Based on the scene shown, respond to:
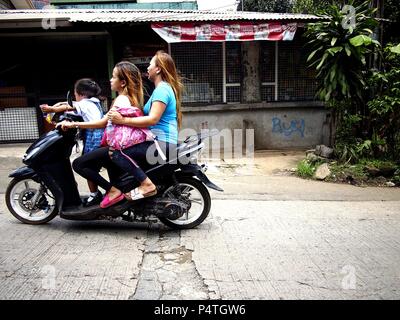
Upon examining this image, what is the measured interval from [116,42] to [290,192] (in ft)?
18.9

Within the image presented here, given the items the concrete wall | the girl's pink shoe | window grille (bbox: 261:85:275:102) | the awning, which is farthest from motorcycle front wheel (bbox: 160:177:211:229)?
window grille (bbox: 261:85:275:102)

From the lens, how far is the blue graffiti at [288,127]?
1005 cm

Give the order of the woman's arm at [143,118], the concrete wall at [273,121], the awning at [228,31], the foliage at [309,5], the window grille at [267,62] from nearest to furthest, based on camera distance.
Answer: the woman's arm at [143,118], the awning at [228,31], the concrete wall at [273,121], the window grille at [267,62], the foliage at [309,5]

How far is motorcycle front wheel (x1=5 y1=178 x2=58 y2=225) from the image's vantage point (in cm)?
457

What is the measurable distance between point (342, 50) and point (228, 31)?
2.61m

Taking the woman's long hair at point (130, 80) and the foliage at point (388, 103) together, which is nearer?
the woman's long hair at point (130, 80)

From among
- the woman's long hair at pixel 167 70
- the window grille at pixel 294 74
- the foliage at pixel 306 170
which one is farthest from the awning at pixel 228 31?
the woman's long hair at pixel 167 70

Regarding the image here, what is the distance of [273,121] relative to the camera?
10.0 meters

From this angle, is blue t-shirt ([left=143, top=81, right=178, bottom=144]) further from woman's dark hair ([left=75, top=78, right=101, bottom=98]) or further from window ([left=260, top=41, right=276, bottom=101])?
window ([left=260, top=41, right=276, bottom=101])

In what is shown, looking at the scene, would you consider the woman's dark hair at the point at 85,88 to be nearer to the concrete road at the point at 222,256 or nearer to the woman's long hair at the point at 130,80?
the woman's long hair at the point at 130,80

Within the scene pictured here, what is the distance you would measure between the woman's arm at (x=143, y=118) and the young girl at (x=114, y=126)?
0.11 meters

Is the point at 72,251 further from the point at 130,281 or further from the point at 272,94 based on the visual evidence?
the point at 272,94
